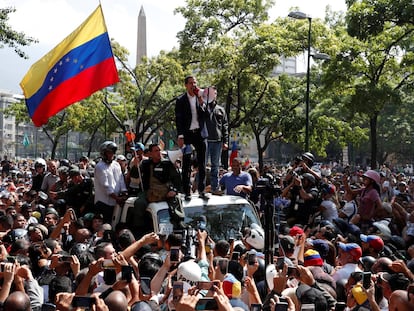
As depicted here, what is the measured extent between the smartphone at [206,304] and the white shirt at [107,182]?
5351 millimetres

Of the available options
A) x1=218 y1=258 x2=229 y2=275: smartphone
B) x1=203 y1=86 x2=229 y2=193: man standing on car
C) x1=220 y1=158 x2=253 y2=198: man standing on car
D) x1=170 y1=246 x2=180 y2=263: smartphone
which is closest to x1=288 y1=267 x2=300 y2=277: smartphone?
x1=218 y1=258 x2=229 y2=275: smartphone

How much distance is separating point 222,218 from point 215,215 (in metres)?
0.09

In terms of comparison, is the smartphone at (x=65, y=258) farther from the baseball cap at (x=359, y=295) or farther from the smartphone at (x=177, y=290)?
the baseball cap at (x=359, y=295)

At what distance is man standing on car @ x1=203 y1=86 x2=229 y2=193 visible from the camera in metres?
8.95

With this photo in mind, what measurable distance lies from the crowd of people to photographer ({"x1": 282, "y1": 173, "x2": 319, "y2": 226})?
16 mm

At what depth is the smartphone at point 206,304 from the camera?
358 centimetres

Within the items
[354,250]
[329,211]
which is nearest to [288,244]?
[354,250]

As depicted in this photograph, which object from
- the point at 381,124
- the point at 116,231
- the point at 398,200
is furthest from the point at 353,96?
the point at 381,124

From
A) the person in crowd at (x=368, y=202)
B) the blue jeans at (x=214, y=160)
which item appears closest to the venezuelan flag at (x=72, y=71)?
the blue jeans at (x=214, y=160)

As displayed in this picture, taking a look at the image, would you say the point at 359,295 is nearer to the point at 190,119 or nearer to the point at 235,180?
the point at 190,119

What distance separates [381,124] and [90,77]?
47.3m

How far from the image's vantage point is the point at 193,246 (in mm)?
7141

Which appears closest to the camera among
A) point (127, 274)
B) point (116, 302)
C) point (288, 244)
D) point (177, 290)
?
point (116, 302)

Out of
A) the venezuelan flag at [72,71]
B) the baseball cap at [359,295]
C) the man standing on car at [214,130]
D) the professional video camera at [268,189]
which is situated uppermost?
the venezuelan flag at [72,71]
